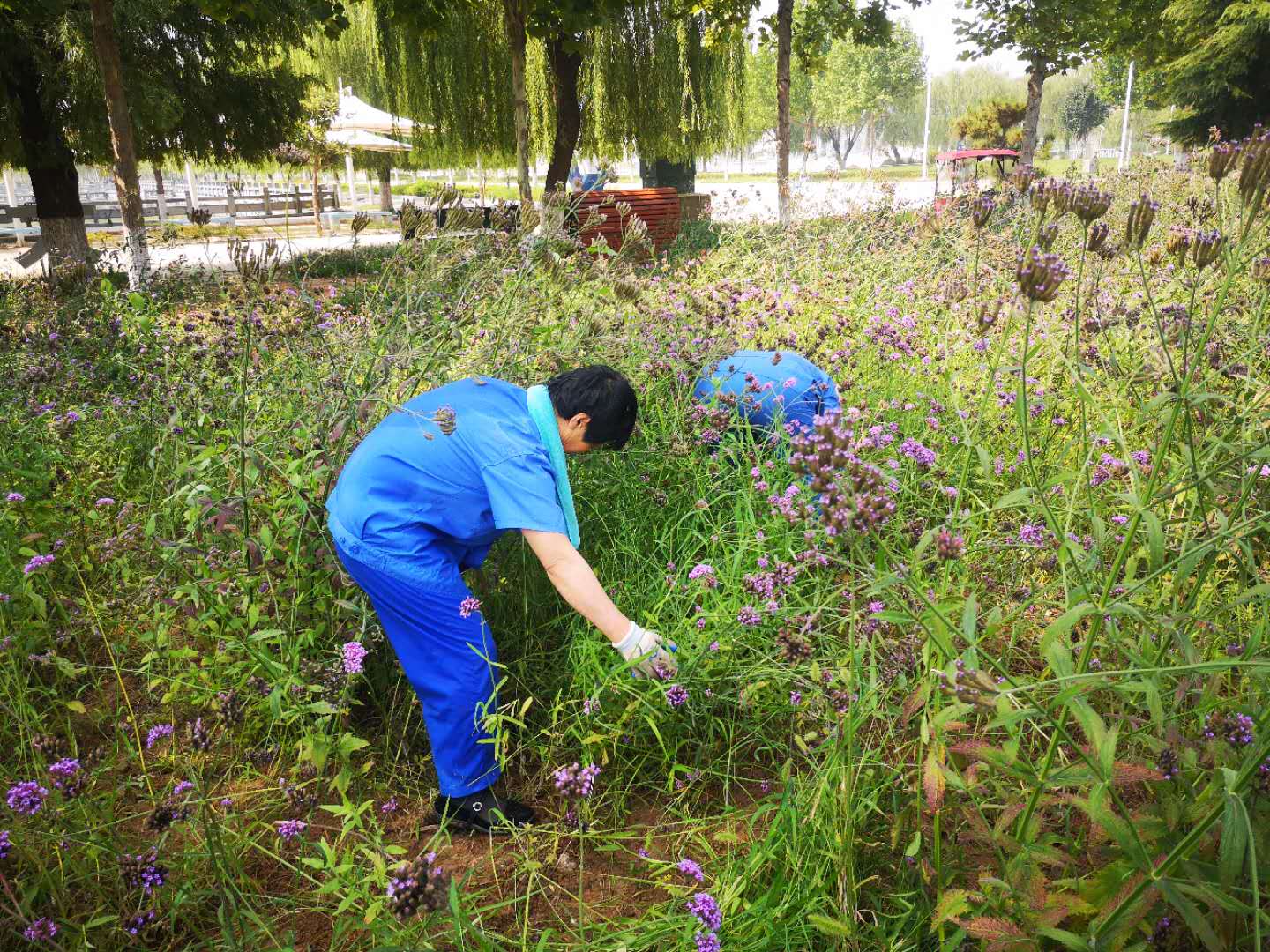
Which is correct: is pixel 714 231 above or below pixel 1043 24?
below

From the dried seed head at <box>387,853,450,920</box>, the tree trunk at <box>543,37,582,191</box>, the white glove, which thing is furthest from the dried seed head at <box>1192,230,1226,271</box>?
the tree trunk at <box>543,37,582,191</box>

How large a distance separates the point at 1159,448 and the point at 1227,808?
26.9 inches

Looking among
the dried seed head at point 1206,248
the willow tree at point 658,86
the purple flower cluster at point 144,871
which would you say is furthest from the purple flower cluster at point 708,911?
the willow tree at point 658,86

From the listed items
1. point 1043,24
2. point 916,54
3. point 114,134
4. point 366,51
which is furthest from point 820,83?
point 114,134

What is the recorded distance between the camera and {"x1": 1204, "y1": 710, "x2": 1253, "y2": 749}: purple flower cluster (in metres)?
1.56

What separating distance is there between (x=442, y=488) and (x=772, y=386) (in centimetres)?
139

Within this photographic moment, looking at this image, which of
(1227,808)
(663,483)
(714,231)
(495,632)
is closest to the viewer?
(1227,808)

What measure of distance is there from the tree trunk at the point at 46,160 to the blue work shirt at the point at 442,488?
32.1 feet

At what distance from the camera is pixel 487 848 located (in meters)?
2.41

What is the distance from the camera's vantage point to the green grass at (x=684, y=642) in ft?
5.19

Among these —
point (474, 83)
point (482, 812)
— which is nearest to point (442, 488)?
point (482, 812)

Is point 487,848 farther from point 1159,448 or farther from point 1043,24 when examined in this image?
point 1043,24

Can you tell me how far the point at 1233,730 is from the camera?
5.16 ft

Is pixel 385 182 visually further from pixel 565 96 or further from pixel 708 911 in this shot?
pixel 708 911
